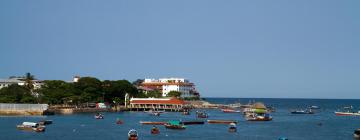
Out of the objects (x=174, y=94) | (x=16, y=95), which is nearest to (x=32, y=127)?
(x=16, y=95)

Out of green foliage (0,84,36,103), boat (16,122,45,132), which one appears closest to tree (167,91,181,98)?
green foliage (0,84,36,103)

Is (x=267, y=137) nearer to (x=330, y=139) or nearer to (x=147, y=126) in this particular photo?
(x=330, y=139)

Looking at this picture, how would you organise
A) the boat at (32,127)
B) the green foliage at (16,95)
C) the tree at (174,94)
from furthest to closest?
the tree at (174,94) → the green foliage at (16,95) → the boat at (32,127)

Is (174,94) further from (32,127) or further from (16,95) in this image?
(32,127)

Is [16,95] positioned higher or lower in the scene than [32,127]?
higher

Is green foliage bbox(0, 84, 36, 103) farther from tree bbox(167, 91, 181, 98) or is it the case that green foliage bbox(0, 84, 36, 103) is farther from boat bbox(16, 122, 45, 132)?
tree bbox(167, 91, 181, 98)

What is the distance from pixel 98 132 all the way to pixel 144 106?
73.8 meters

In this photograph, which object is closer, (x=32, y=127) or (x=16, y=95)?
(x=32, y=127)

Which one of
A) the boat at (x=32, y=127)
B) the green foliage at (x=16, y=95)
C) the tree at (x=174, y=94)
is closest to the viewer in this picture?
the boat at (x=32, y=127)

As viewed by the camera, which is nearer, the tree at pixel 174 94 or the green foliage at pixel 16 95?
the green foliage at pixel 16 95

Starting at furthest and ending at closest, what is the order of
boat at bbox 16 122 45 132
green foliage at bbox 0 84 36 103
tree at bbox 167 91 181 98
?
tree at bbox 167 91 181 98, green foliage at bbox 0 84 36 103, boat at bbox 16 122 45 132

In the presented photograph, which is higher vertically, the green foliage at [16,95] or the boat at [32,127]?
the green foliage at [16,95]

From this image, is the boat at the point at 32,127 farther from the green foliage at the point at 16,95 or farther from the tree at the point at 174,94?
the tree at the point at 174,94

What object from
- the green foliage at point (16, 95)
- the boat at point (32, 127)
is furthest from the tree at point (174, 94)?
the boat at point (32, 127)
